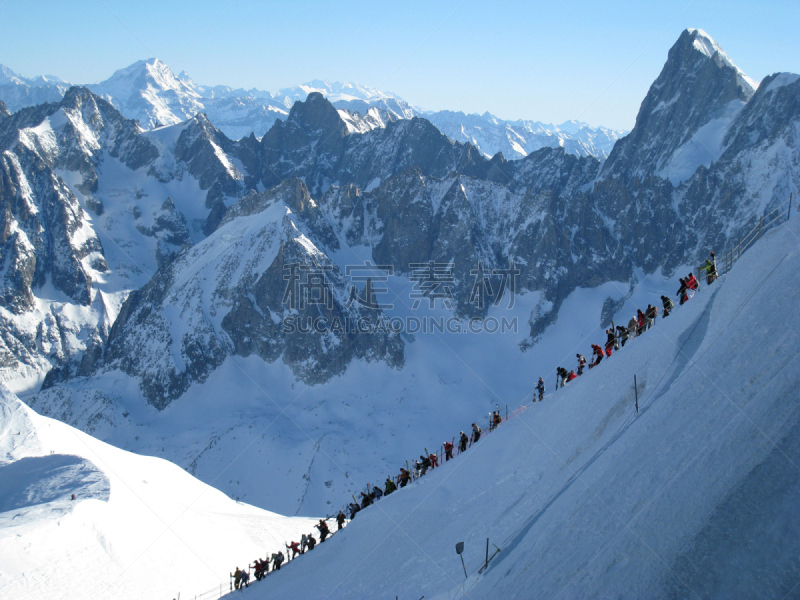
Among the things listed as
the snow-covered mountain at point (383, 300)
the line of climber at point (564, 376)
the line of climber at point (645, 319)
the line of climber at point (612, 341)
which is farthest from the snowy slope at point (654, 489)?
the snow-covered mountain at point (383, 300)

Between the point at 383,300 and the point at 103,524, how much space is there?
288 ft

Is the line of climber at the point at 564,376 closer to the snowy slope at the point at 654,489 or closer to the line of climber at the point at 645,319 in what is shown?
the line of climber at the point at 645,319

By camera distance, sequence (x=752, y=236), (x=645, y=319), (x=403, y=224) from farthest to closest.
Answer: (x=403, y=224) → (x=645, y=319) → (x=752, y=236)

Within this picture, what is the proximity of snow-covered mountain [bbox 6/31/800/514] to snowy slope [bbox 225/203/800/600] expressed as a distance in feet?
181

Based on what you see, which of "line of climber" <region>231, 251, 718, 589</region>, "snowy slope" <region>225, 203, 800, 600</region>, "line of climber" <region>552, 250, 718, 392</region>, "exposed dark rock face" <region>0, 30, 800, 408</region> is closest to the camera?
"snowy slope" <region>225, 203, 800, 600</region>

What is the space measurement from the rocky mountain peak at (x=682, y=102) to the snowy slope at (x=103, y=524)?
134 meters

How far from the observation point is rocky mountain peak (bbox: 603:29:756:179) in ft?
467

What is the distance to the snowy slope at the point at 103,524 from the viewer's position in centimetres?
3294

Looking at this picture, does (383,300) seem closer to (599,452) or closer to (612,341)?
(612,341)

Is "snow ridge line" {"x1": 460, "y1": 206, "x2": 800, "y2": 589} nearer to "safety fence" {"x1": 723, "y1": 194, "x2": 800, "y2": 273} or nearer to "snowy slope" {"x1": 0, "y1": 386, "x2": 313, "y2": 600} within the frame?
"safety fence" {"x1": 723, "y1": 194, "x2": 800, "y2": 273}

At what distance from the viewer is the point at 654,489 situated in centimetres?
1331

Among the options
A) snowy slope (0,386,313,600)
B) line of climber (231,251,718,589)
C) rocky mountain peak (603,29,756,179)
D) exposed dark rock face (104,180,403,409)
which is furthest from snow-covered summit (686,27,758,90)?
snowy slope (0,386,313,600)

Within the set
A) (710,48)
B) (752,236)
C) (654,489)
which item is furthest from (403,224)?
(654,489)

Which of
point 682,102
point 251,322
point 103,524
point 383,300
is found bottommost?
point 251,322
